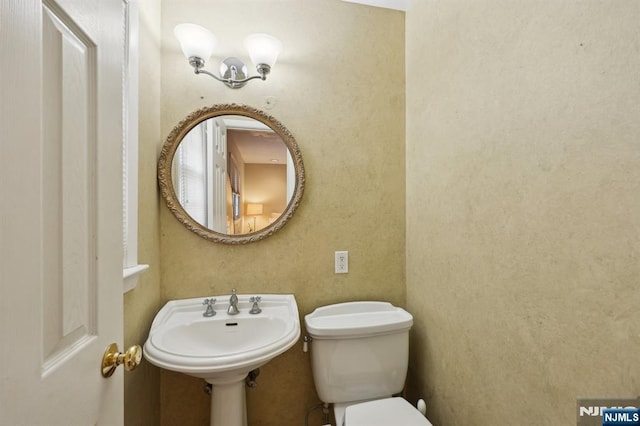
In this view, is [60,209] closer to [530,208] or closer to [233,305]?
[233,305]

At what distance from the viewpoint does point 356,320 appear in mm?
1268

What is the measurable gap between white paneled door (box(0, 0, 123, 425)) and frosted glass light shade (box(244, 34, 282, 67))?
25.5 inches

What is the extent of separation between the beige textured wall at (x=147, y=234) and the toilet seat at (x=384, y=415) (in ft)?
2.72

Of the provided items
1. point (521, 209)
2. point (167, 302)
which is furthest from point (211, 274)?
point (521, 209)

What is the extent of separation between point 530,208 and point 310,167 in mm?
936

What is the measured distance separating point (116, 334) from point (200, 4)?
1.47m

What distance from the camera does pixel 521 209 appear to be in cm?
82

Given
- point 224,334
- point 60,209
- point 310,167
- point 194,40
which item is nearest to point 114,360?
point 60,209

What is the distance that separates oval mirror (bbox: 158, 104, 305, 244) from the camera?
1278 millimetres

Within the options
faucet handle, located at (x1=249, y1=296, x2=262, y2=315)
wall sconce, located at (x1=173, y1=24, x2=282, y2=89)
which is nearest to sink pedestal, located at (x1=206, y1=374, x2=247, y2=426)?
faucet handle, located at (x1=249, y1=296, x2=262, y2=315)

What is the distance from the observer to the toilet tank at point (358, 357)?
1.18 meters

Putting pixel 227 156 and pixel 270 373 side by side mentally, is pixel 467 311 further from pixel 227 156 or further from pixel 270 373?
pixel 227 156

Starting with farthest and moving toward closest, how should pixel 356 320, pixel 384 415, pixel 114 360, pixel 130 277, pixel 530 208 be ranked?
1. pixel 356 320
2. pixel 384 415
3. pixel 130 277
4. pixel 530 208
5. pixel 114 360

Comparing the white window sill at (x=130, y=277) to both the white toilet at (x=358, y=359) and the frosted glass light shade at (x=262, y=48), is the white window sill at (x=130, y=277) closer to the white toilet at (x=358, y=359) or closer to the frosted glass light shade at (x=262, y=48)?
the white toilet at (x=358, y=359)
